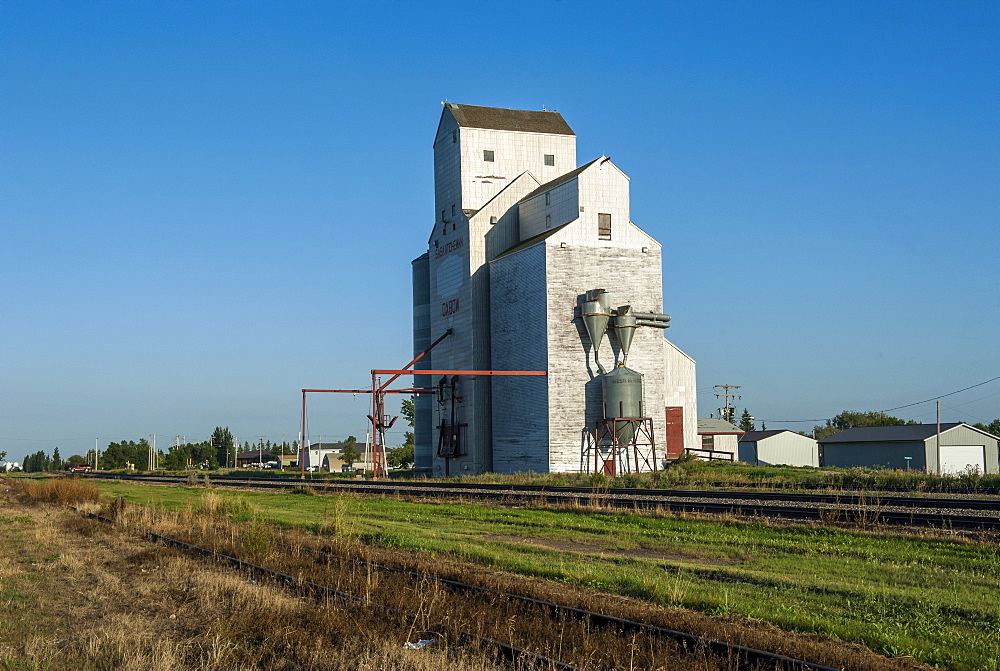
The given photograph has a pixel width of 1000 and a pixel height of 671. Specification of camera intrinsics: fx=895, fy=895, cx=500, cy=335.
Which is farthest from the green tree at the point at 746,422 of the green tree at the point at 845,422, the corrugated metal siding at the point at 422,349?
the corrugated metal siding at the point at 422,349

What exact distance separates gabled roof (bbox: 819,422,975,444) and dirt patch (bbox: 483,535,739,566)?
58.0m

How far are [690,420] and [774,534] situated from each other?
120 ft

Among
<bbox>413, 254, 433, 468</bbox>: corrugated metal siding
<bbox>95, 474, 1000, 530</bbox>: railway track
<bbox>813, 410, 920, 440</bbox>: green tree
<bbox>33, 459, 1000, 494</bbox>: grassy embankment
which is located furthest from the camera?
<bbox>813, 410, 920, 440</bbox>: green tree

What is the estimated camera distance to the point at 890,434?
73312mm

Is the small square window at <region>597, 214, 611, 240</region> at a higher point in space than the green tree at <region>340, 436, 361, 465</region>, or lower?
higher

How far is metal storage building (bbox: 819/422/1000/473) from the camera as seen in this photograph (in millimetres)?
68625

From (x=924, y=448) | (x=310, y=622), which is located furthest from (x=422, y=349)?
(x=310, y=622)

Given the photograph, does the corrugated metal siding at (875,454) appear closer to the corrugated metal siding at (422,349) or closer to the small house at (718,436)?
the small house at (718,436)

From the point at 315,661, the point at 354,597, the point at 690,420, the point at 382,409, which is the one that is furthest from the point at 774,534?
the point at 382,409

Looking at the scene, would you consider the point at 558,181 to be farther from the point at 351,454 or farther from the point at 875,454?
the point at 351,454

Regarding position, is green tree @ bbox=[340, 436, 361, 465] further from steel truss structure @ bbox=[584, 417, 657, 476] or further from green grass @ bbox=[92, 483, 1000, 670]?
green grass @ bbox=[92, 483, 1000, 670]

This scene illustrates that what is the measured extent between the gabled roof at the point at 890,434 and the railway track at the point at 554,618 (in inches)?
2547

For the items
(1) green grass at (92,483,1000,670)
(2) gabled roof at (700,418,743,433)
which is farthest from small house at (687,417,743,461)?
(1) green grass at (92,483,1000,670)

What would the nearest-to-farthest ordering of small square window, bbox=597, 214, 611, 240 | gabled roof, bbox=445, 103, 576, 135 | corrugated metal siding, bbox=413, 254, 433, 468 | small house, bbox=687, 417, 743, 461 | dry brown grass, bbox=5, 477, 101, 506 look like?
dry brown grass, bbox=5, 477, 101, 506, small square window, bbox=597, 214, 611, 240, gabled roof, bbox=445, 103, 576, 135, corrugated metal siding, bbox=413, 254, 433, 468, small house, bbox=687, 417, 743, 461
